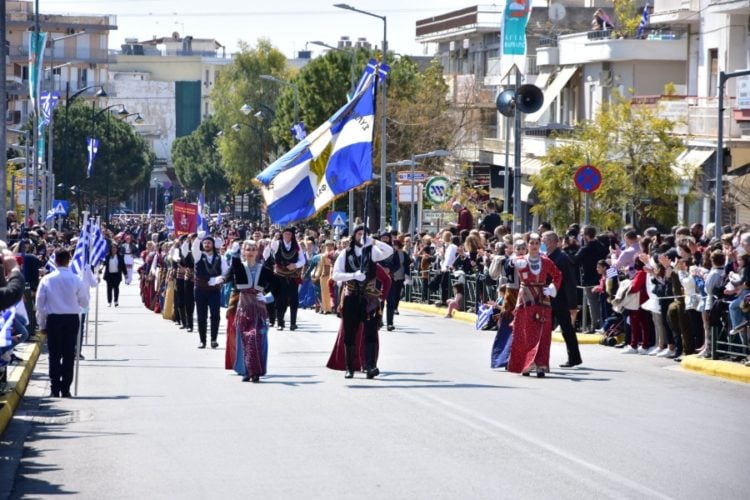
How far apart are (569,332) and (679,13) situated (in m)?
32.4

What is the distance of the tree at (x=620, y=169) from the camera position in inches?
1634

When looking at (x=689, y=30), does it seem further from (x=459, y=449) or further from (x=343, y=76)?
(x=459, y=449)

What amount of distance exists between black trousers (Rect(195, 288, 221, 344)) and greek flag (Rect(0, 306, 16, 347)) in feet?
34.4

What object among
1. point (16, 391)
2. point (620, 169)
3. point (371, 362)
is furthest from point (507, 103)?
point (16, 391)

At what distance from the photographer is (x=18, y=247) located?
78.7 feet

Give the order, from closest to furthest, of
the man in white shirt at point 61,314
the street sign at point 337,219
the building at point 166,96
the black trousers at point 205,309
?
the man in white shirt at point 61,314 < the black trousers at point 205,309 < the street sign at point 337,219 < the building at point 166,96

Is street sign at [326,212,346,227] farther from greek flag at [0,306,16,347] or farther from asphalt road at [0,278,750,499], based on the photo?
greek flag at [0,306,16,347]

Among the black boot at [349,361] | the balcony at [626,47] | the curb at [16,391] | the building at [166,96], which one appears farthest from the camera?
the building at [166,96]

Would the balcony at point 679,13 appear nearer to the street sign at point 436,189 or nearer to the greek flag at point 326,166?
the street sign at point 436,189

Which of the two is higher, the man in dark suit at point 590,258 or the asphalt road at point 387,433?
the man in dark suit at point 590,258

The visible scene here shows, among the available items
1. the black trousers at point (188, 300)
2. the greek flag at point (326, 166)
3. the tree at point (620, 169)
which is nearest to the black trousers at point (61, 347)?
the greek flag at point (326, 166)

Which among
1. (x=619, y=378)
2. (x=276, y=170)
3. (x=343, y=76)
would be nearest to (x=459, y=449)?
(x=619, y=378)

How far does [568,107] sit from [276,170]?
40.9 m

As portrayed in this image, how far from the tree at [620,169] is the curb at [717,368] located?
2015 centimetres
